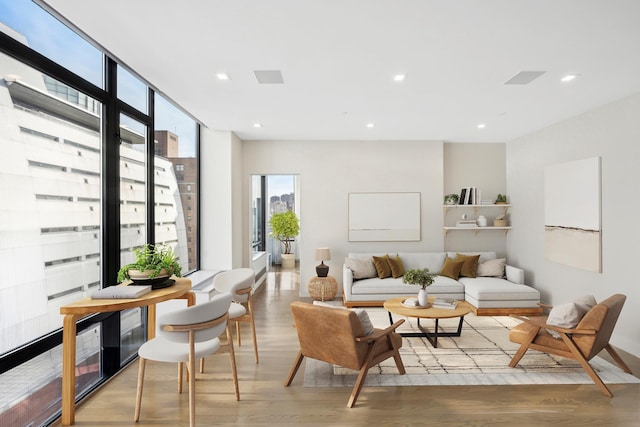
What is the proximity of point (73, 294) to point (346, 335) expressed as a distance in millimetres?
2142

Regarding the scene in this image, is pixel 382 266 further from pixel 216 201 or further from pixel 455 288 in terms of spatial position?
pixel 216 201

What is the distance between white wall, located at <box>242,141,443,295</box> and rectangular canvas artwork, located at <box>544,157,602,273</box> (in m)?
1.70

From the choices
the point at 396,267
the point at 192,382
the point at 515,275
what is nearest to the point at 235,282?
the point at 192,382

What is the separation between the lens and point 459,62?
306cm

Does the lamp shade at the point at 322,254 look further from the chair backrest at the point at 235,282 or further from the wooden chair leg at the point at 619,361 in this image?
the wooden chair leg at the point at 619,361

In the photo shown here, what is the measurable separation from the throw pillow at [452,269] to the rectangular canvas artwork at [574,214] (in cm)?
124

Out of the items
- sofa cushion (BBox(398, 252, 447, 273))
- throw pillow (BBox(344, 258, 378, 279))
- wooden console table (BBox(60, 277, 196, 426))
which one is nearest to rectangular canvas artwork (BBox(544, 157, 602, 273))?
sofa cushion (BBox(398, 252, 447, 273))

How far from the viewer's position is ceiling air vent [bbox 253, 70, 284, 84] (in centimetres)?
330

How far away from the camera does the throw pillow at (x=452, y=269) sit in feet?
19.1

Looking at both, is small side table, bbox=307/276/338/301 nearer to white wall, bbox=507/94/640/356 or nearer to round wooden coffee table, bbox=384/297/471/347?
round wooden coffee table, bbox=384/297/471/347

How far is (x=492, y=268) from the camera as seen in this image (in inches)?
232

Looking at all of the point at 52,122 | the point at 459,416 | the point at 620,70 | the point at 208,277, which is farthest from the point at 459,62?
the point at 208,277

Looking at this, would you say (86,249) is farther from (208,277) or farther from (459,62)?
(459,62)

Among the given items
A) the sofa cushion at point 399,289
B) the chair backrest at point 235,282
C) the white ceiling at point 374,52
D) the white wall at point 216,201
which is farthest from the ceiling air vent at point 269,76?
the sofa cushion at point 399,289
